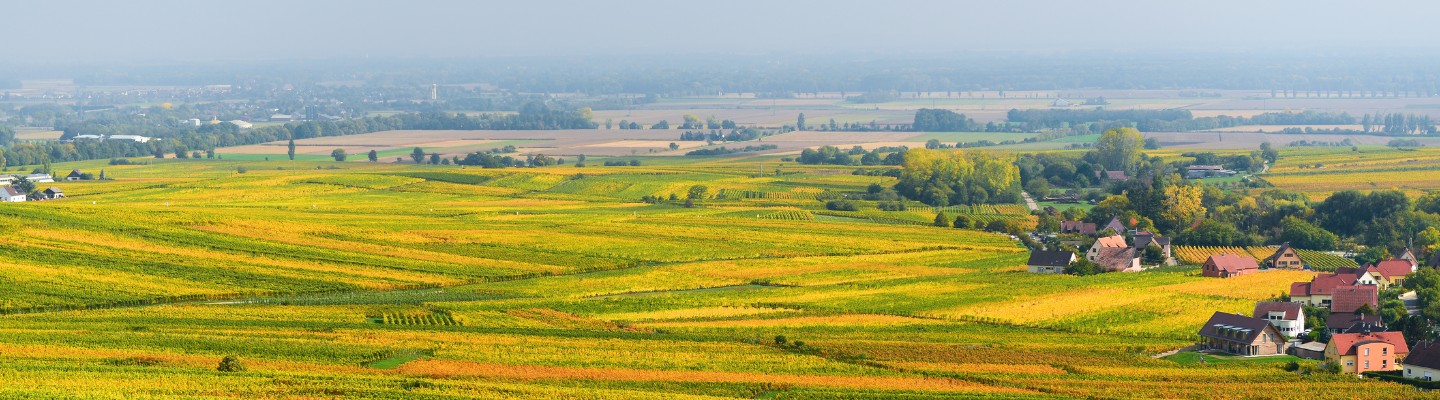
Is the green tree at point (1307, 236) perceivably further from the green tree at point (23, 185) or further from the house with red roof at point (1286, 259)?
the green tree at point (23, 185)

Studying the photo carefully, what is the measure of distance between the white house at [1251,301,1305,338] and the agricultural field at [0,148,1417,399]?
114 inches

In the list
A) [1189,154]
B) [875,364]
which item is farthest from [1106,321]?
[1189,154]

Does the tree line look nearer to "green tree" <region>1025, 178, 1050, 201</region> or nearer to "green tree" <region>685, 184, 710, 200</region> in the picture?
"green tree" <region>685, 184, 710, 200</region>

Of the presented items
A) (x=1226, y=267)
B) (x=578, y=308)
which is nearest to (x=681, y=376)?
(x=578, y=308)

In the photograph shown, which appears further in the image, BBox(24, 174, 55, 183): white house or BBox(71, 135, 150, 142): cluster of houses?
BBox(71, 135, 150, 142): cluster of houses

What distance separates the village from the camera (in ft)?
138

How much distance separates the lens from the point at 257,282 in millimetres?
56031

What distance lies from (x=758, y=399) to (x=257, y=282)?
1161 inches

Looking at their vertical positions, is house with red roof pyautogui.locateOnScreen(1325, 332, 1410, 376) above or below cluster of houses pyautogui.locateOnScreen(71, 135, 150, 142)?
below

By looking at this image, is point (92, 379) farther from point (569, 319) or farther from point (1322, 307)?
point (1322, 307)

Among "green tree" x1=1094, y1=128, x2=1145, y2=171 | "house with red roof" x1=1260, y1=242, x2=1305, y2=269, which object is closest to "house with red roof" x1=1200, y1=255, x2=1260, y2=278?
"house with red roof" x1=1260, y1=242, x2=1305, y2=269

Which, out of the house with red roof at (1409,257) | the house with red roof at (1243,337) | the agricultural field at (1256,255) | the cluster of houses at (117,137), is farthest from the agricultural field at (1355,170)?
the cluster of houses at (117,137)

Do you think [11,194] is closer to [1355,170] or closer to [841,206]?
[841,206]

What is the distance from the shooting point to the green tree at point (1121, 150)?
118375 millimetres
